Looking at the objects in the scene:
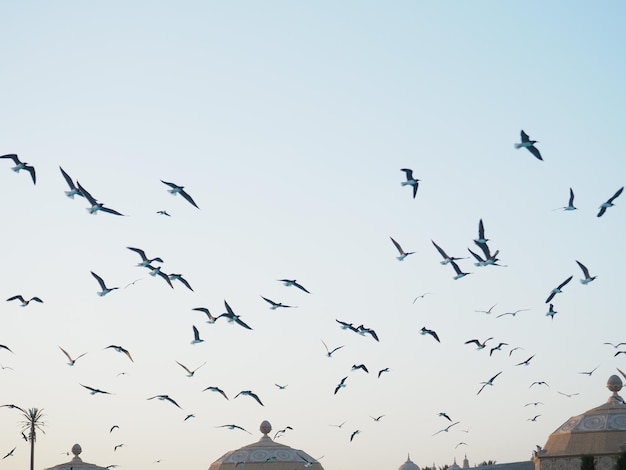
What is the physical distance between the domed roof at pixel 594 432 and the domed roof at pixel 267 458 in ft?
54.0

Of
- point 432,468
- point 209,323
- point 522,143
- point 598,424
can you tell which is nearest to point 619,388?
point 598,424

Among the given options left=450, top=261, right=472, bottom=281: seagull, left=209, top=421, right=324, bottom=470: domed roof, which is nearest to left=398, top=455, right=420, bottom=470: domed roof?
left=209, top=421, right=324, bottom=470: domed roof

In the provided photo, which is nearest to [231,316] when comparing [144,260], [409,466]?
[144,260]

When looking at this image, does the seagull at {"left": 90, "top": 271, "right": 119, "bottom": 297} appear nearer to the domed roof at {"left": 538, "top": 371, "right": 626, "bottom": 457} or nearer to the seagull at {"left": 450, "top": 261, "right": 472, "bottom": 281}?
the seagull at {"left": 450, "top": 261, "right": 472, "bottom": 281}

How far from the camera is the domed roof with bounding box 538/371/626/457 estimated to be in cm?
8094

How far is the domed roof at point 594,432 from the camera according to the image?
80938mm

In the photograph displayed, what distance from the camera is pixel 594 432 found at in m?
82.3

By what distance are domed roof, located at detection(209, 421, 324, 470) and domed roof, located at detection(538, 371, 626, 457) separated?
16.5 meters

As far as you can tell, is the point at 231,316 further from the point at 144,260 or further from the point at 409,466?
the point at 409,466

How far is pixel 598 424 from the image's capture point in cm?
8288

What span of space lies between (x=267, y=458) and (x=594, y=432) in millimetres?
21931

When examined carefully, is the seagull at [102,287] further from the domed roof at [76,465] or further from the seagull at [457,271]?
the domed roof at [76,465]

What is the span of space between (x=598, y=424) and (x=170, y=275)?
4079cm

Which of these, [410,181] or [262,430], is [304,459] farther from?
[410,181]
